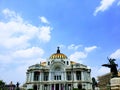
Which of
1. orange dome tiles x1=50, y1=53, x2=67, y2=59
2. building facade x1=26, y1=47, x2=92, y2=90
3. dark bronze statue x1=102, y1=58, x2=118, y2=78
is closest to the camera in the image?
dark bronze statue x1=102, y1=58, x2=118, y2=78

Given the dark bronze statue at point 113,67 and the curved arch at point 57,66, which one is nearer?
the dark bronze statue at point 113,67

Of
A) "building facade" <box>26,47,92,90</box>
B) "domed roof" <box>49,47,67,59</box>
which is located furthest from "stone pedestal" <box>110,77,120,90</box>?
"domed roof" <box>49,47,67,59</box>

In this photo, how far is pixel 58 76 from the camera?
69.2m

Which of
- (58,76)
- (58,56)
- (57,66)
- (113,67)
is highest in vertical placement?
(58,56)

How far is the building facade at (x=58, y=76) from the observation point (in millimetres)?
67812

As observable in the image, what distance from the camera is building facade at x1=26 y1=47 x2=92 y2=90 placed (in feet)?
222

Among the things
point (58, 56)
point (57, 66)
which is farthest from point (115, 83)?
point (58, 56)

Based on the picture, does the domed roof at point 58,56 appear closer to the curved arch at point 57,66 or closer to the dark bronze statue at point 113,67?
the curved arch at point 57,66

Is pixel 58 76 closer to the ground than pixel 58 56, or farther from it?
closer to the ground

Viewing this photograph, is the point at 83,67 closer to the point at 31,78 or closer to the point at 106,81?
the point at 106,81

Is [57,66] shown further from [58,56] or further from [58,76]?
[58,56]

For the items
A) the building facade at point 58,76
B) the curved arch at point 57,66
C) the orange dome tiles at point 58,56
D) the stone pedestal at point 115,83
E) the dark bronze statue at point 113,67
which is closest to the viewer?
the stone pedestal at point 115,83

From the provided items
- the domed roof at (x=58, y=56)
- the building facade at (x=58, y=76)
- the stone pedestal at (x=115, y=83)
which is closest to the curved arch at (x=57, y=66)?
the building facade at (x=58, y=76)

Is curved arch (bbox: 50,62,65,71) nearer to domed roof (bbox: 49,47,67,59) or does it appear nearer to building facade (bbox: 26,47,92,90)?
building facade (bbox: 26,47,92,90)
